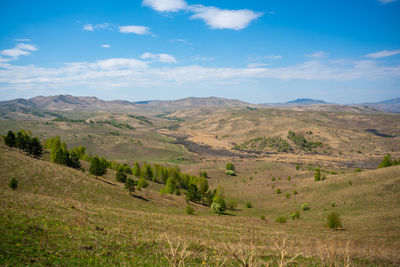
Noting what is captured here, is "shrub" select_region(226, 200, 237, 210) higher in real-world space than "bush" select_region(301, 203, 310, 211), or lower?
lower

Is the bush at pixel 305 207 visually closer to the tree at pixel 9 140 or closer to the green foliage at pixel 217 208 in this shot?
the green foliage at pixel 217 208

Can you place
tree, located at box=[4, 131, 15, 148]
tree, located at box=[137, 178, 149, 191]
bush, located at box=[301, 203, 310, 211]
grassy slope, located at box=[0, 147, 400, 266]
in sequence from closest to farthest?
grassy slope, located at box=[0, 147, 400, 266], bush, located at box=[301, 203, 310, 211], tree, located at box=[4, 131, 15, 148], tree, located at box=[137, 178, 149, 191]

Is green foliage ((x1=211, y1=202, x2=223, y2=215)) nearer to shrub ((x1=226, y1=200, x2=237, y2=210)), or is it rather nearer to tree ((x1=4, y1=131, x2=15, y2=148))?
shrub ((x1=226, y1=200, x2=237, y2=210))

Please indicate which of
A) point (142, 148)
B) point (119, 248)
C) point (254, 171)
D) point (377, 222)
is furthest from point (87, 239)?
point (142, 148)

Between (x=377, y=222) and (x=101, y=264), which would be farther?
(x=377, y=222)

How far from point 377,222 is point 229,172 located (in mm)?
82729

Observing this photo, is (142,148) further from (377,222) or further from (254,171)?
(377,222)

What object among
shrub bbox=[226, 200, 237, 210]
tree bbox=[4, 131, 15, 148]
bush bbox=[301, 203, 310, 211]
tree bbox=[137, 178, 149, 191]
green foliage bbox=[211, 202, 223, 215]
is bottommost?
shrub bbox=[226, 200, 237, 210]

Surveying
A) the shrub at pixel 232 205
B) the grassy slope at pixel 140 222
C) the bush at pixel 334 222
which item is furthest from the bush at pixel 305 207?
the shrub at pixel 232 205

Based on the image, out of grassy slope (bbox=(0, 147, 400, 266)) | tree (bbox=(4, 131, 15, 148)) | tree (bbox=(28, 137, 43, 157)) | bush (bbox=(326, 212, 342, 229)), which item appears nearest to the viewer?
grassy slope (bbox=(0, 147, 400, 266))

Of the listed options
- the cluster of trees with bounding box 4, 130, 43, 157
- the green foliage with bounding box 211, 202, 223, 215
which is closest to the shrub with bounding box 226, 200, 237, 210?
the green foliage with bounding box 211, 202, 223, 215

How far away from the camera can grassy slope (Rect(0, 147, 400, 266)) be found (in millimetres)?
16859

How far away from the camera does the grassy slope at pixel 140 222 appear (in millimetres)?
16859

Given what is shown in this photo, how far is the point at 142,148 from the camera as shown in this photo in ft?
653
